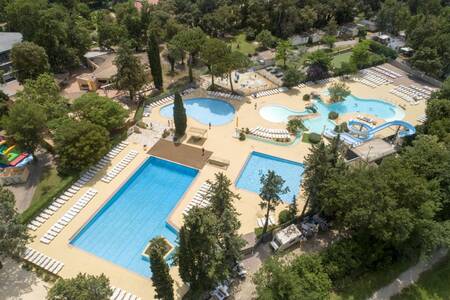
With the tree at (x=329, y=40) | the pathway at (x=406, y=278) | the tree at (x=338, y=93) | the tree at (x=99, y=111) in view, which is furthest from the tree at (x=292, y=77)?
the pathway at (x=406, y=278)

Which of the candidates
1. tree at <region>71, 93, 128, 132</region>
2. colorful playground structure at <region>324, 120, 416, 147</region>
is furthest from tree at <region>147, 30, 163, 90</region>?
colorful playground structure at <region>324, 120, 416, 147</region>

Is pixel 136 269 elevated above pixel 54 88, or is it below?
below

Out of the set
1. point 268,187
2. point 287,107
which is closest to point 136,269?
point 268,187

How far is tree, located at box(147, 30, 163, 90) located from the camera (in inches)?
1771

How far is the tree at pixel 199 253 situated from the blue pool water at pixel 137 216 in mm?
5769

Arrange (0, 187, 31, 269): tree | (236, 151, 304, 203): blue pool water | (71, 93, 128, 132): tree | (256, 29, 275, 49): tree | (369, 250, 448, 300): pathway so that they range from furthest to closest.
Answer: (256, 29, 275, 49): tree → (71, 93, 128, 132): tree → (236, 151, 304, 203): blue pool water → (369, 250, 448, 300): pathway → (0, 187, 31, 269): tree

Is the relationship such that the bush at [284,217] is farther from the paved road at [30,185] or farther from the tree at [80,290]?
the paved road at [30,185]

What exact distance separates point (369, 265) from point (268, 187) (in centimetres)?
1121

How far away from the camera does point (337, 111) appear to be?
45.9m

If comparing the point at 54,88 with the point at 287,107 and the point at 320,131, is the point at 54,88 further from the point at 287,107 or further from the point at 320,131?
the point at 320,131

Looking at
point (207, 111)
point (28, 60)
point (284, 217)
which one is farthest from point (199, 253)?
point (28, 60)

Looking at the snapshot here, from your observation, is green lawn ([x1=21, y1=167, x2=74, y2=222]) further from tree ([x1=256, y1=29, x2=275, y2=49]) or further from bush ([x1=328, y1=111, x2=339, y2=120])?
tree ([x1=256, y1=29, x2=275, y2=49])

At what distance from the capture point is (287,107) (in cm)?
4631

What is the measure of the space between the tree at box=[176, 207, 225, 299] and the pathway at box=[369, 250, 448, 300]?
1380 cm
